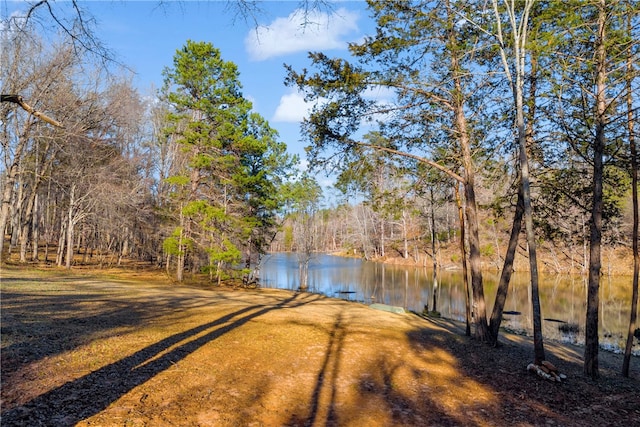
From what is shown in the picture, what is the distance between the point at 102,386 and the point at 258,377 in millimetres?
2355

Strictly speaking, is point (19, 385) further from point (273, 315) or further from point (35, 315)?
point (273, 315)

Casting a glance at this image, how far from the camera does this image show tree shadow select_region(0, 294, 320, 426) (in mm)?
4109

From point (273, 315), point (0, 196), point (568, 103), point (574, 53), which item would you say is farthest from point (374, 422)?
point (0, 196)

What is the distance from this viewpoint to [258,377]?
6.23m

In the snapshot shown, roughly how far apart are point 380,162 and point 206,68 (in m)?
14.9

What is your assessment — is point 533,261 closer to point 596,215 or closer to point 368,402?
point 596,215

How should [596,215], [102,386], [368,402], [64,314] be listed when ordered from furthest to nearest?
[64,314], [596,215], [368,402], [102,386]

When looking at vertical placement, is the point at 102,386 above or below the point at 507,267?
below

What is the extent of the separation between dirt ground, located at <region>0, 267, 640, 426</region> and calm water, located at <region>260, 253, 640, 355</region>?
9717 mm

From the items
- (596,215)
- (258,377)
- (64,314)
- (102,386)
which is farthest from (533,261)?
(64,314)

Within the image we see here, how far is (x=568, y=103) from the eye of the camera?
896 cm

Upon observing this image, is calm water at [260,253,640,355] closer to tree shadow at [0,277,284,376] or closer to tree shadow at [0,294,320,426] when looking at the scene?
tree shadow at [0,277,284,376]

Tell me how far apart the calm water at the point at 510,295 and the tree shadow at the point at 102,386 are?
16341 mm

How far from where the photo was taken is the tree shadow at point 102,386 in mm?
4109
